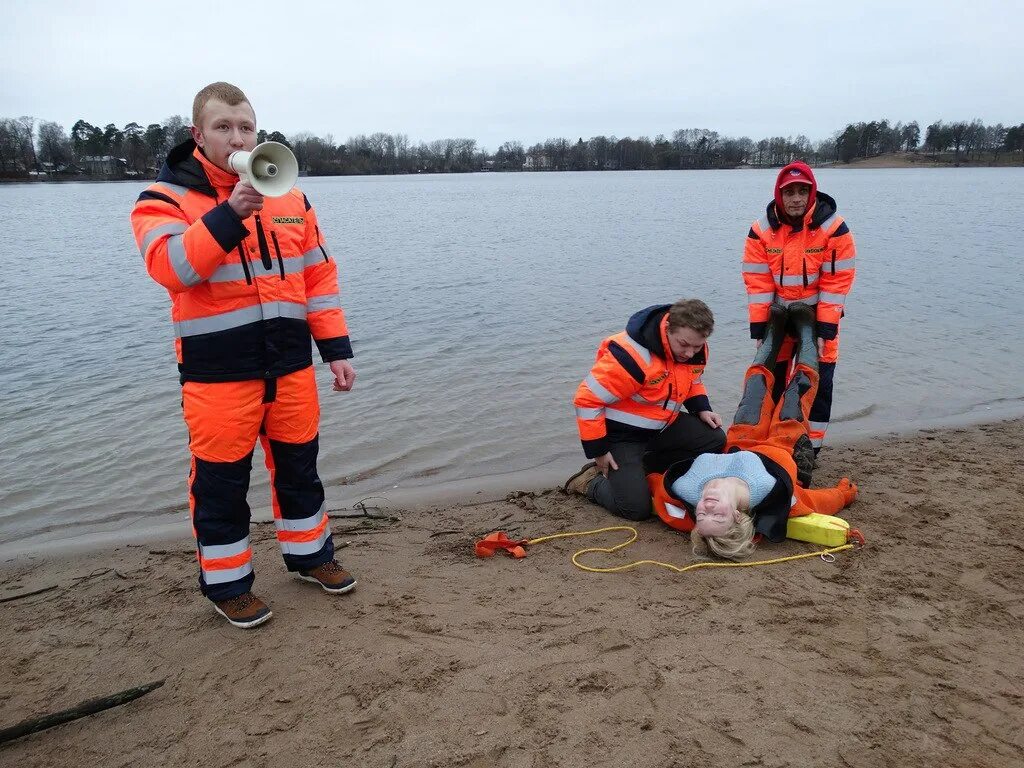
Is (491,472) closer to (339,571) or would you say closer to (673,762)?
(339,571)

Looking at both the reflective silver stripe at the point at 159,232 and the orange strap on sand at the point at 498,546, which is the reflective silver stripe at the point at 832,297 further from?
the reflective silver stripe at the point at 159,232

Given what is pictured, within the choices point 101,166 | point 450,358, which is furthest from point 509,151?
point 450,358

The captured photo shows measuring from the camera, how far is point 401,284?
15.6 metres


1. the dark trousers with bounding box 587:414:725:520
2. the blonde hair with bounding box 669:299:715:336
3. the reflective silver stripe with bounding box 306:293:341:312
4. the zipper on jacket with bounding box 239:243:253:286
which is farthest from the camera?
the dark trousers with bounding box 587:414:725:520

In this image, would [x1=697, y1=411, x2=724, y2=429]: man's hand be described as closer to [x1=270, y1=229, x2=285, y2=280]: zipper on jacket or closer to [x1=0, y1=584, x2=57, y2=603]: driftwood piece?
[x1=270, y1=229, x2=285, y2=280]: zipper on jacket

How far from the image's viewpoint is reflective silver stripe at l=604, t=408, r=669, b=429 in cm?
492

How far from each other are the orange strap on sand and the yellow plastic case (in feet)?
5.33

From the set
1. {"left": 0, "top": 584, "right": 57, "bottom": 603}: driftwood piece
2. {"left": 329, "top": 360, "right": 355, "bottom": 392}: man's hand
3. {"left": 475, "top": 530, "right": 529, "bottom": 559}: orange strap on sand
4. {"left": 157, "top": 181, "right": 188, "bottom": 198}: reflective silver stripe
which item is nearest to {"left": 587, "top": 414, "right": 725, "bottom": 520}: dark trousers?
{"left": 475, "top": 530, "right": 529, "bottom": 559}: orange strap on sand

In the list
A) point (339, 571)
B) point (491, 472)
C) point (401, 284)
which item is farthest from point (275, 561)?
point (401, 284)

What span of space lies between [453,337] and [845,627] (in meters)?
8.09

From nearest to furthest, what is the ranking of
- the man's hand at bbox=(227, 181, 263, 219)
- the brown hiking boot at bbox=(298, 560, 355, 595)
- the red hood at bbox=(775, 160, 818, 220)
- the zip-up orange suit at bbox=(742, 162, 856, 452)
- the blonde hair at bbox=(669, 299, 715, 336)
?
the man's hand at bbox=(227, 181, 263, 219)
the brown hiking boot at bbox=(298, 560, 355, 595)
the blonde hair at bbox=(669, 299, 715, 336)
the red hood at bbox=(775, 160, 818, 220)
the zip-up orange suit at bbox=(742, 162, 856, 452)

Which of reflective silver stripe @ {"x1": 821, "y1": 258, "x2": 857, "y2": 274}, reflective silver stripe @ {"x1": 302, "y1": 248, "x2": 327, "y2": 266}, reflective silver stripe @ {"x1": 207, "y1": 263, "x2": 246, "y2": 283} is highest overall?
reflective silver stripe @ {"x1": 302, "y1": 248, "x2": 327, "y2": 266}

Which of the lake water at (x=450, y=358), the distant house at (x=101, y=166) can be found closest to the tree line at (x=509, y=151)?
the distant house at (x=101, y=166)

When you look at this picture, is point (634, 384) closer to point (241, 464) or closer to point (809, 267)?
point (809, 267)
